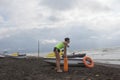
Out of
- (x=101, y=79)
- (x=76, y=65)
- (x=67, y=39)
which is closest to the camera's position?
(x=101, y=79)

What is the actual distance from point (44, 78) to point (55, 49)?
233 cm

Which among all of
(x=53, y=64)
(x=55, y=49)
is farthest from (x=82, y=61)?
(x=55, y=49)

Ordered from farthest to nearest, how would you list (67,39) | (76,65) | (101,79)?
(76,65) → (67,39) → (101,79)

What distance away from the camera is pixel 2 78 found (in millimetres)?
13430

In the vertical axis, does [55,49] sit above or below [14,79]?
above

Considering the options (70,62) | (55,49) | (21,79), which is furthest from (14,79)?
(70,62)

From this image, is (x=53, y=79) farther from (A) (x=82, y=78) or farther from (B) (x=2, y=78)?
(B) (x=2, y=78)

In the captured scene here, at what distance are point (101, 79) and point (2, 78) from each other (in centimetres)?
468

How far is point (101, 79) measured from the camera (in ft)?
41.6

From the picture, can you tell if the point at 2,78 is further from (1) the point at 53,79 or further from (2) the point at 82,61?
(2) the point at 82,61

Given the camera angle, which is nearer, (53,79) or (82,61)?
(53,79)

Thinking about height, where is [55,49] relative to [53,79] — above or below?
above

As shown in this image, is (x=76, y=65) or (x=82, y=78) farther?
(x=76, y=65)

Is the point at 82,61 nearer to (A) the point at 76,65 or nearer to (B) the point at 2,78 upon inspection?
(A) the point at 76,65
